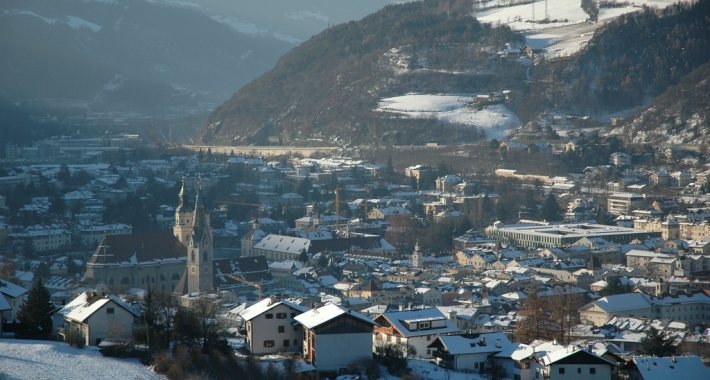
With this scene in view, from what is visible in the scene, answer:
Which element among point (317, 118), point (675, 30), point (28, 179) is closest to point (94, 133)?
point (317, 118)

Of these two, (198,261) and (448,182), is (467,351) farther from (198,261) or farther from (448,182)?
(448,182)

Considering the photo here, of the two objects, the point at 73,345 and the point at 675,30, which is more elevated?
the point at 675,30

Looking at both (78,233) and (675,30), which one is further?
(675,30)

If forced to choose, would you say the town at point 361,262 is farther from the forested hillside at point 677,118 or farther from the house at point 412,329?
the forested hillside at point 677,118

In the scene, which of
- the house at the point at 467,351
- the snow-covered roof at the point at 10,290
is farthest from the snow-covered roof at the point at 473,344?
the snow-covered roof at the point at 10,290

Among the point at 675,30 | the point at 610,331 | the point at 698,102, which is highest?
→ the point at 675,30

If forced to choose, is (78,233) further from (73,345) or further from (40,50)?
(40,50)
